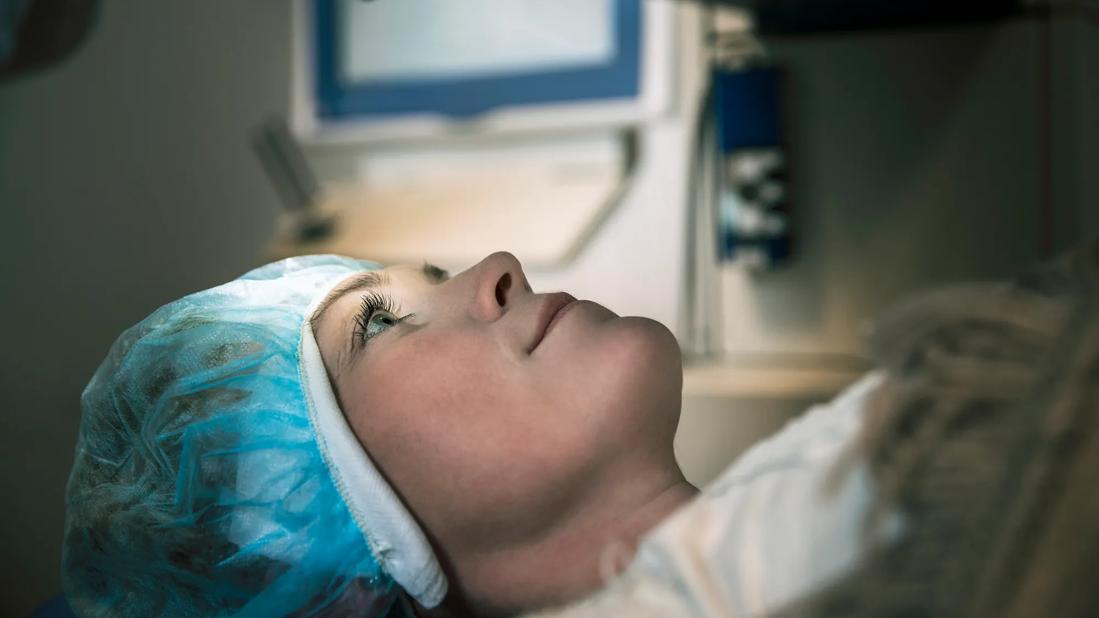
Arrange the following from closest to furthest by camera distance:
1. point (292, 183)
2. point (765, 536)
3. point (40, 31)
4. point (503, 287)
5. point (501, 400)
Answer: point (765, 536) → point (501, 400) → point (503, 287) → point (40, 31) → point (292, 183)

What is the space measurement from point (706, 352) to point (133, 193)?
0.97 m

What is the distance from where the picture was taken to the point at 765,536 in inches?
18.0

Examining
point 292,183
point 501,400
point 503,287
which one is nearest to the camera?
point 501,400

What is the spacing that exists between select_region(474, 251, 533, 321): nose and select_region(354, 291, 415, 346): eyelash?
7cm

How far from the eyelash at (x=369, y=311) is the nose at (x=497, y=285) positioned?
2.7 inches

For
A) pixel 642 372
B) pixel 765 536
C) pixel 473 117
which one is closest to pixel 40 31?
pixel 642 372

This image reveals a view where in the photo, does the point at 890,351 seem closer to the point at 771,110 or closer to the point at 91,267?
the point at 91,267

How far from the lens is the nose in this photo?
713mm

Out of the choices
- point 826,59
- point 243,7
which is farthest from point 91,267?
point 826,59

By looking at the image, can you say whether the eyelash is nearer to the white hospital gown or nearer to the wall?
the wall

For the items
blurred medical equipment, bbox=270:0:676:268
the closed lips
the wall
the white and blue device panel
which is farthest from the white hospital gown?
the white and blue device panel

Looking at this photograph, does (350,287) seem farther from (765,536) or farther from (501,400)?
(765,536)

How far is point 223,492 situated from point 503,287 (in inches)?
10.6

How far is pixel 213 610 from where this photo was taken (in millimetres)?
693
